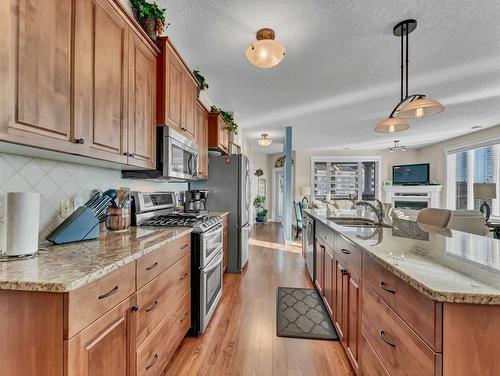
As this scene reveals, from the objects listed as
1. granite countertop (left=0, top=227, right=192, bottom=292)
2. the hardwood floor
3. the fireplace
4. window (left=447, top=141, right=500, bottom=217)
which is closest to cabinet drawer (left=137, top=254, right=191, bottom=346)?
granite countertop (left=0, top=227, right=192, bottom=292)

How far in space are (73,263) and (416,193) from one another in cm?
927

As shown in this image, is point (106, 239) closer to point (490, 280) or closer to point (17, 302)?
point (17, 302)

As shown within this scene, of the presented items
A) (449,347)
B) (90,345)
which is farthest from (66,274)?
(449,347)

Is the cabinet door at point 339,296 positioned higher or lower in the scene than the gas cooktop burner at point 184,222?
lower

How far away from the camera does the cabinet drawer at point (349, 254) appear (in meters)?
1.48

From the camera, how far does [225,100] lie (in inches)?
160

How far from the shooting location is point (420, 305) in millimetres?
852

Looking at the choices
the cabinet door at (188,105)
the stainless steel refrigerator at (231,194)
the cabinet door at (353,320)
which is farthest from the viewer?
the stainless steel refrigerator at (231,194)

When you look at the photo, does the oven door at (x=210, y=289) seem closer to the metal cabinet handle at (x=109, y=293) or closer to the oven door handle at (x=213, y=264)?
the oven door handle at (x=213, y=264)

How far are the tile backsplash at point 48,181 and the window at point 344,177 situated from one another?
25.9ft

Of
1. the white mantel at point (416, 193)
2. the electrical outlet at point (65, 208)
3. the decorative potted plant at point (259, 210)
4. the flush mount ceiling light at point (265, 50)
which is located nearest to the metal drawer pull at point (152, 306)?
the electrical outlet at point (65, 208)

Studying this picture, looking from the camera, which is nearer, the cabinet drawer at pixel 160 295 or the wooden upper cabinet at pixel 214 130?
the cabinet drawer at pixel 160 295

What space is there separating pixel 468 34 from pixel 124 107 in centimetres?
300

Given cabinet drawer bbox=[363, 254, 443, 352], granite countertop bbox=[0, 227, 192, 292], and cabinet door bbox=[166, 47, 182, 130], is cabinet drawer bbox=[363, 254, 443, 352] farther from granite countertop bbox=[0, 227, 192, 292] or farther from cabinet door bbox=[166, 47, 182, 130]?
cabinet door bbox=[166, 47, 182, 130]
